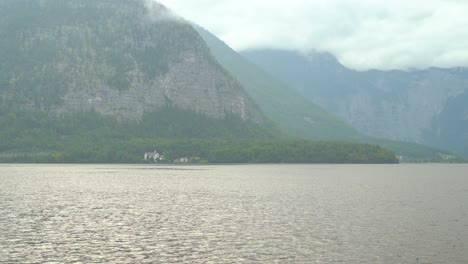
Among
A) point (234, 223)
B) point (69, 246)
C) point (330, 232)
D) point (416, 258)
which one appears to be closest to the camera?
point (416, 258)

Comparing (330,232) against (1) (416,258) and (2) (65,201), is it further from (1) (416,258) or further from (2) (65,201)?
(2) (65,201)

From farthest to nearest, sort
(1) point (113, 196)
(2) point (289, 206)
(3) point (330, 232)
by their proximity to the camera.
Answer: (1) point (113, 196)
(2) point (289, 206)
(3) point (330, 232)

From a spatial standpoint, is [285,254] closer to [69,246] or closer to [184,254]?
[184,254]

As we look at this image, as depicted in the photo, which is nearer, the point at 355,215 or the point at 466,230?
the point at 466,230

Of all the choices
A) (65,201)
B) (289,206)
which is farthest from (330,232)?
(65,201)

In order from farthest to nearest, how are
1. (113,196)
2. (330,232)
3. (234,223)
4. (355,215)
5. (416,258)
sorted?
1. (113,196)
2. (355,215)
3. (234,223)
4. (330,232)
5. (416,258)

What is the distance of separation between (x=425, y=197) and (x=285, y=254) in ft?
251

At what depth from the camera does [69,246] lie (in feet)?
197

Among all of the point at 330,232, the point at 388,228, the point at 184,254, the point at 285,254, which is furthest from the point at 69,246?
the point at 388,228

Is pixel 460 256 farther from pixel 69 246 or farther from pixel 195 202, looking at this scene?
pixel 195 202

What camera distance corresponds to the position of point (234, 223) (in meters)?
77.4

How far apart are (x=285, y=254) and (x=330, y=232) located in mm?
15608

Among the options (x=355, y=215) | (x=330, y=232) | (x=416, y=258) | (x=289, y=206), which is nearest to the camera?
(x=416, y=258)

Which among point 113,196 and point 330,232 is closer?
point 330,232
